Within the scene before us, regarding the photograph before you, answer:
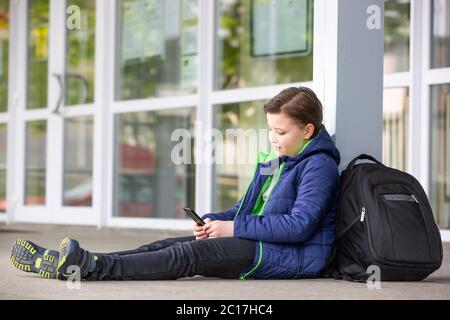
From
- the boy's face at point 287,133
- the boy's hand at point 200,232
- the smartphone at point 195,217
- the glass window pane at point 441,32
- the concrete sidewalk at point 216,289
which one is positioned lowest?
the concrete sidewalk at point 216,289

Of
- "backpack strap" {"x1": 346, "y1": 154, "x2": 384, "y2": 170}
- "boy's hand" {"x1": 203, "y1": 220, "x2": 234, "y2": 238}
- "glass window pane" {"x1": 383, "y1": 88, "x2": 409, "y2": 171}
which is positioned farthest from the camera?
"glass window pane" {"x1": 383, "y1": 88, "x2": 409, "y2": 171}

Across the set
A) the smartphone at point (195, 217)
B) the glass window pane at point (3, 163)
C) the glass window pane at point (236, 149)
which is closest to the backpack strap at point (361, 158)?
the smartphone at point (195, 217)

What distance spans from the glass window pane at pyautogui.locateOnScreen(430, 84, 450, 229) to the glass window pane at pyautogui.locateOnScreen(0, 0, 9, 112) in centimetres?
486

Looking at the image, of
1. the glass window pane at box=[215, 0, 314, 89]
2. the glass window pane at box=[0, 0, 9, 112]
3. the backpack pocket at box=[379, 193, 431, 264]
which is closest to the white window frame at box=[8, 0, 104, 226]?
the glass window pane at box=[0, 0, 9, 112]

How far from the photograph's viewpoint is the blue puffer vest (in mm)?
3178

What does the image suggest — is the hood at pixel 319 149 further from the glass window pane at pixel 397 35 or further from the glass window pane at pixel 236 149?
the glass window pane at pixel 236 149

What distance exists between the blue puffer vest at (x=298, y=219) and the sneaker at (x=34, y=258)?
2.33ft

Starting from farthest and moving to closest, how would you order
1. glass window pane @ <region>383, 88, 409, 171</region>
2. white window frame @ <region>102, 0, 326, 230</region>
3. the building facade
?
white window frame @ <region>102, 0, 326, 230</region> < glass window pane @ <region>383, 88, 409, 171</region> < the building facade

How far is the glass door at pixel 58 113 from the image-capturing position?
7.72 meters

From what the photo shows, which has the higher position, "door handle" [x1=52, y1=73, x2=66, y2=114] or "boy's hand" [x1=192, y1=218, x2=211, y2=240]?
"door handle" [x1=52, y1=73, x2=66, y2=114]

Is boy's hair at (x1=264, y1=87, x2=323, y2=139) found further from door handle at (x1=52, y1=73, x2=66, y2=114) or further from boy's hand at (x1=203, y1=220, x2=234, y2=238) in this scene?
door handle at (x1=52, y1=73, x2=66, y2=114)

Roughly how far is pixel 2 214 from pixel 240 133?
312 cm

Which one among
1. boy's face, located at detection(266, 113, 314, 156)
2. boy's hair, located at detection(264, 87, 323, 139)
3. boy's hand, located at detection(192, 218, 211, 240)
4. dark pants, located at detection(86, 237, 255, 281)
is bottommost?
dark pants, located at detection(86, 237, 255, 281)

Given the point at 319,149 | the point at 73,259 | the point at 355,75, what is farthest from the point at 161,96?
the point at 73,259
